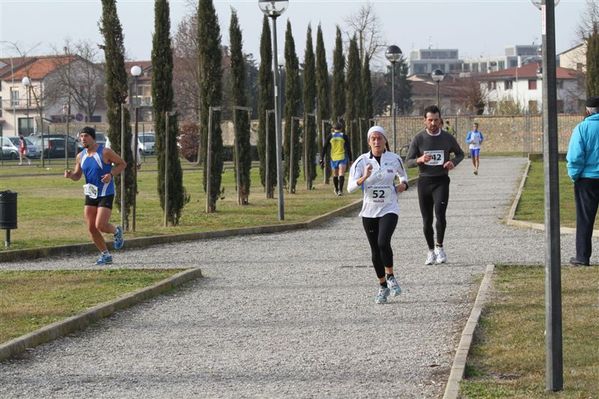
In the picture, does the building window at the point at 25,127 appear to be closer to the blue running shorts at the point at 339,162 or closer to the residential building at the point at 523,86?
the residential building at the point at 523,86

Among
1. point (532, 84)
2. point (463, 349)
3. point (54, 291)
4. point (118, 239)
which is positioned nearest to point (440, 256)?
point (118, 239)

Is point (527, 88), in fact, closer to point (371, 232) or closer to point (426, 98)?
point (426, 98)

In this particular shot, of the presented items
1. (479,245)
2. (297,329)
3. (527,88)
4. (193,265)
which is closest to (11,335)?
(297,329)

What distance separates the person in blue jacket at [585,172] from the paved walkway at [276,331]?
119 centimetres

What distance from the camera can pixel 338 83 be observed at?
43.7 metres

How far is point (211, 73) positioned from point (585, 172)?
13.0 m

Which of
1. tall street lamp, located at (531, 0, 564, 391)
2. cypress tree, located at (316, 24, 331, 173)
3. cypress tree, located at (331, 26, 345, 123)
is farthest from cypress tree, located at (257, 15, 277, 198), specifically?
tall street lamp, located at (531, 0, 564, 391)

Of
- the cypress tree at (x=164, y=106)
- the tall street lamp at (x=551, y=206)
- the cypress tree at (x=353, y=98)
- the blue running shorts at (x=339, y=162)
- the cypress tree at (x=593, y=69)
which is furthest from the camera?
the cypress tree at (x=353, y=98)

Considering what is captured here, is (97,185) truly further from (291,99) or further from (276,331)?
(291,99)

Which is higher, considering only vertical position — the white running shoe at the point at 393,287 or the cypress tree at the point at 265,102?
the cypress tree at the point at 265,102

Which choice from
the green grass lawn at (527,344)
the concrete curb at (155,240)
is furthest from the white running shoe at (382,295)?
the concrete curb at (155,240)

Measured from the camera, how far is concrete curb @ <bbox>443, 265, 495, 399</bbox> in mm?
7598

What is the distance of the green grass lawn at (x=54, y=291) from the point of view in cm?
1098

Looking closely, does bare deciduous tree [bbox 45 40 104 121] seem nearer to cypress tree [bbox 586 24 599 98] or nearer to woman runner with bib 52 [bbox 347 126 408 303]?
cypress tree [bbox 586 24 599 98]
